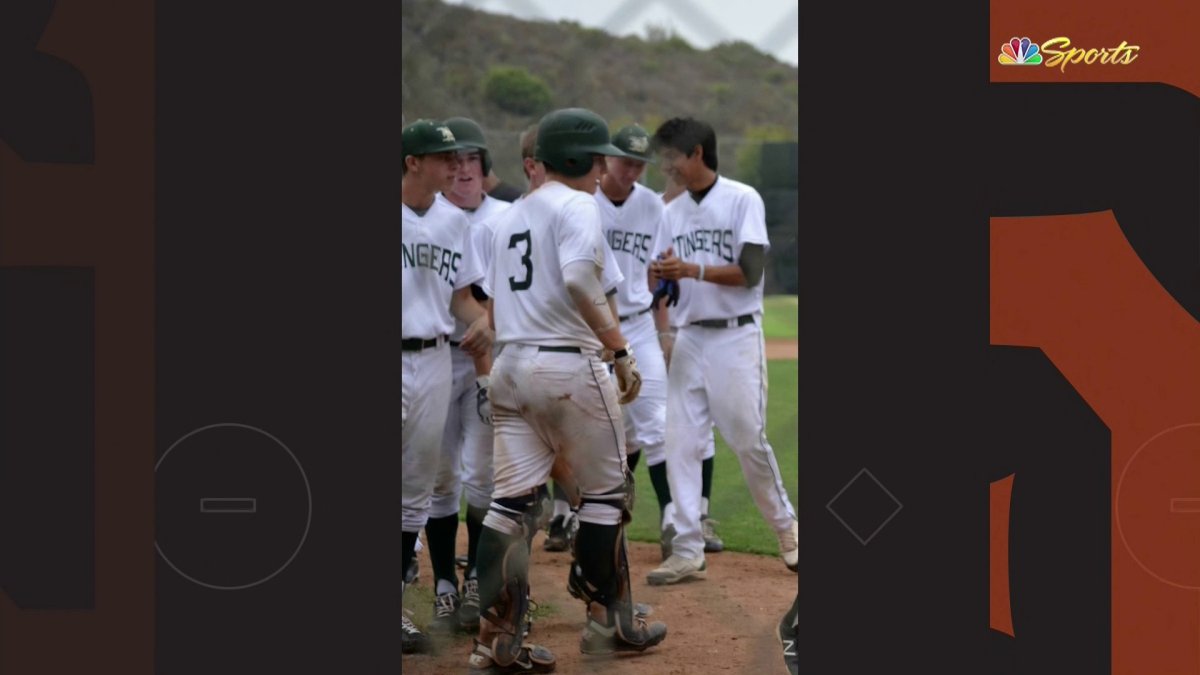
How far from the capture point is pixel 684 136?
16.5 ft

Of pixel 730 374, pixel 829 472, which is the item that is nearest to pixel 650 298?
pixel 730 374

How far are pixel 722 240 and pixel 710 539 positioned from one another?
1.48 meters

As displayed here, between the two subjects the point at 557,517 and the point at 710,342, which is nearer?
the point at 710,342

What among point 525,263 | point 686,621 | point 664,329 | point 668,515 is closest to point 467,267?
point 525,263

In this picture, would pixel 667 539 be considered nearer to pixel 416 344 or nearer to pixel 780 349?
pixel 416 344

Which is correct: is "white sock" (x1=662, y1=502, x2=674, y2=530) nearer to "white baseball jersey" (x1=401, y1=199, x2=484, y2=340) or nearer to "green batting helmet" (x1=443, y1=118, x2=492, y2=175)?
"white baseball jersey" (x1=401, y1=199, x2=484, y2=340)

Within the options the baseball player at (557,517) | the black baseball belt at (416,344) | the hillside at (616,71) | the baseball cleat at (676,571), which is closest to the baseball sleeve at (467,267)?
the black baseball belt at (416,344)

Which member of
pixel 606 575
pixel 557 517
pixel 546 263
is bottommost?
pixel 557 517

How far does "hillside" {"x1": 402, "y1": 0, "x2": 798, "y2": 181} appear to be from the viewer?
76.9 ft

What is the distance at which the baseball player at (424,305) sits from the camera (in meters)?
4.06
